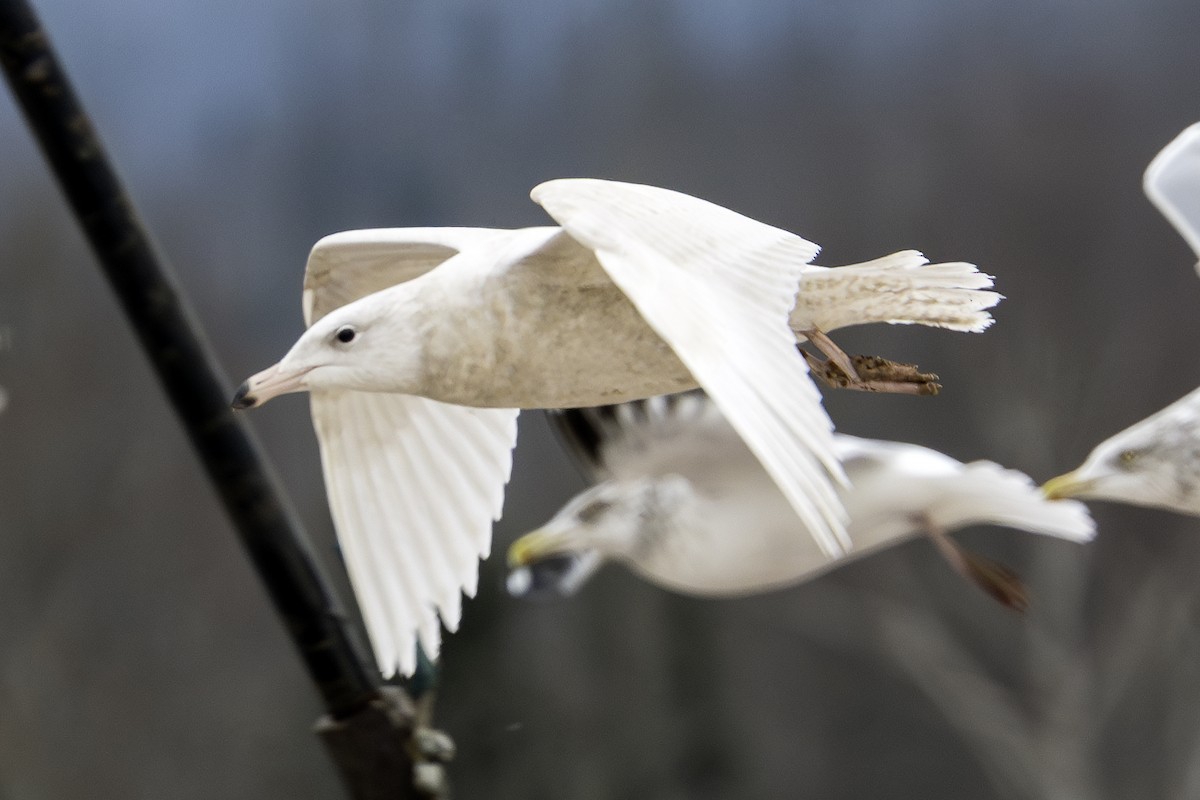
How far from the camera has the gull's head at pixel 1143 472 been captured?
64 centimetres

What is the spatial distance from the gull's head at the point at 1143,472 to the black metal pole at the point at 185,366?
0.40 metres

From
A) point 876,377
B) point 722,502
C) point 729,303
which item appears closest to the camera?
point 729,303

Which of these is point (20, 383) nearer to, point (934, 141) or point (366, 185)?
point (366, 185)

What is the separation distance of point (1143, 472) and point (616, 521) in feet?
1.19

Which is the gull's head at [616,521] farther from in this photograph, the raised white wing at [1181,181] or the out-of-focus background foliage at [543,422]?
the raised white wing at [1181,181]

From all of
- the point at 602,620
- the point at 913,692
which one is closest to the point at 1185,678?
the point at 913,692

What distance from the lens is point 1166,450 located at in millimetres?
650

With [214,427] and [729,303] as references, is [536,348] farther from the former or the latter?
[214,427]

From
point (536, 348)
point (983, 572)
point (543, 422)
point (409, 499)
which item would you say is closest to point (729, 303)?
point (536, 348)

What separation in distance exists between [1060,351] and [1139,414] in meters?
0.09

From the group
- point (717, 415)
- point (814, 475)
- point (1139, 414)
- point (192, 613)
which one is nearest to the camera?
point (814, 475)

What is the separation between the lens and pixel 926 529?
905mm

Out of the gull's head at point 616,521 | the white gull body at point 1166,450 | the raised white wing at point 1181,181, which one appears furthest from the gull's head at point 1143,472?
the gull's head at point 616,521

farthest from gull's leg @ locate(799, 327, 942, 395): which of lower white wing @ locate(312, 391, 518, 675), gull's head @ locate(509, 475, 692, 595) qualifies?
gull's head @ locate(509, 475, 692, 595)
